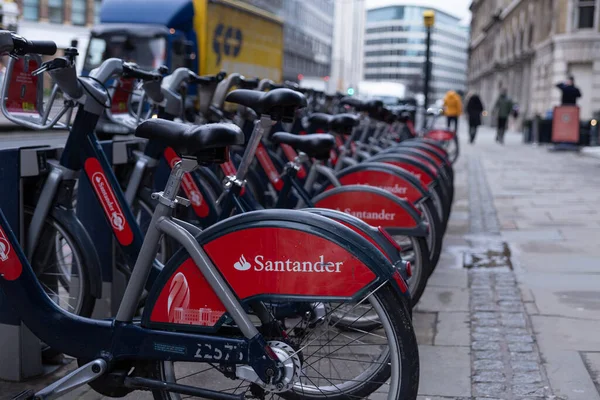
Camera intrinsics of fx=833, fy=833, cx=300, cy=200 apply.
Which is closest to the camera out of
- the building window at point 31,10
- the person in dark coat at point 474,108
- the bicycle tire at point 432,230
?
the bicycle tire at point 432,230

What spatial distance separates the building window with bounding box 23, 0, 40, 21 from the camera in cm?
4859

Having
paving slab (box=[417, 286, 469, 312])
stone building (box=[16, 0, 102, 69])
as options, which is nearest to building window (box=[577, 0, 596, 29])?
stone building (box=[16, 0, 102, 69])

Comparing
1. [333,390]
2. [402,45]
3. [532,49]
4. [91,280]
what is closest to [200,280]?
[333,390]

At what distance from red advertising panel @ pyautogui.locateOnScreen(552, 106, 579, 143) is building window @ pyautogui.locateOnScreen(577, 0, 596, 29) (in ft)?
41.6

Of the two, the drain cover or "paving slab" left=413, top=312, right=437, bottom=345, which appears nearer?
"paving slab" left=413, top=312, right=437, bottom=345

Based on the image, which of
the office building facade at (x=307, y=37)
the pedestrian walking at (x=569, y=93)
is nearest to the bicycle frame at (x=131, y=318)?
the pedestrian walking at (x=569, y=93)

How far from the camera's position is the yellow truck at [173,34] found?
16.2 metres

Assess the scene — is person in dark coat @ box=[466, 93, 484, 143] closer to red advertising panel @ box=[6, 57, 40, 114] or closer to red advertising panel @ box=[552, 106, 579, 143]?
red advertising panel @ box=[552, 106, 579, 143]

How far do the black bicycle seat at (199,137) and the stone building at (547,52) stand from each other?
2798 centimetres

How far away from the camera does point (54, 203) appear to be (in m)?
3.72

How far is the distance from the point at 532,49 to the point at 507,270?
35.8 meters

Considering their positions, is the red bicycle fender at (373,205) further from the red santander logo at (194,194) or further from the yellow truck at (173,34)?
the yellow truck at (173,34)

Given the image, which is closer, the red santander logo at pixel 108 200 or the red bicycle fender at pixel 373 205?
the red santander logo at pixel 108 200

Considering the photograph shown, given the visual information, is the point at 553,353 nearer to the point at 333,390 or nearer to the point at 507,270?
the point at 333,390
